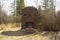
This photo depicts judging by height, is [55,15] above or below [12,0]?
below

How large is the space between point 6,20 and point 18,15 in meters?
0.73

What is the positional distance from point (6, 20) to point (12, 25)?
2.61ft

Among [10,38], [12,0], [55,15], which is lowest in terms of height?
[10,38]

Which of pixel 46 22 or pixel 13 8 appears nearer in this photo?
pixel 46 22

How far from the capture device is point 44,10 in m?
9.48

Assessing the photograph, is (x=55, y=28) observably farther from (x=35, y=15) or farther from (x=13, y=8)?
(x=13, y=8)

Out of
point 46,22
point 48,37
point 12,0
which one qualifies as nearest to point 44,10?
point 46,22

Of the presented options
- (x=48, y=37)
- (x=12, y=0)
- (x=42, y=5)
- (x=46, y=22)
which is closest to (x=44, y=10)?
(x=42, y=5)

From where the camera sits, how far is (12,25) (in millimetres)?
9547

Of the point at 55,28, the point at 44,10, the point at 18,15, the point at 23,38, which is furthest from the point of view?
the point at 18,15

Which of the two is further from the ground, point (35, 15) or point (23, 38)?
point (35, 15)

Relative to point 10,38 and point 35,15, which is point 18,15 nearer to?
point 35,15

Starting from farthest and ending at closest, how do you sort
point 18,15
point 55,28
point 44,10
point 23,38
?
point 18,15 < point 44,10 < point 55,28 < point 23,38

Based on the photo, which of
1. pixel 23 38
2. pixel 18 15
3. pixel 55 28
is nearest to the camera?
pixel 23 38
